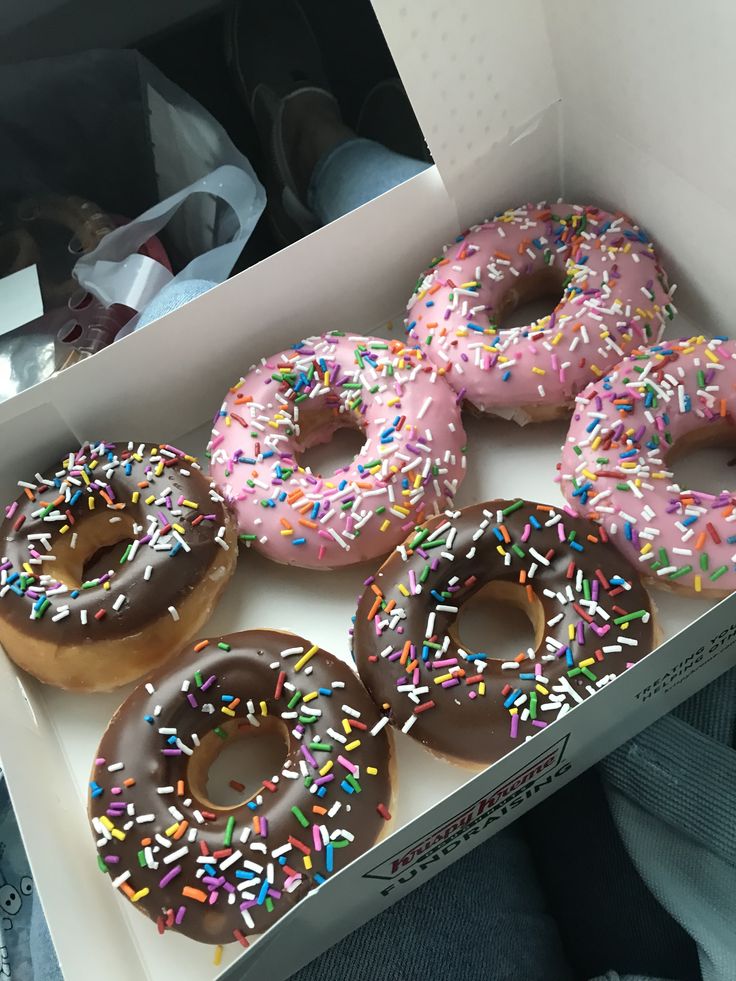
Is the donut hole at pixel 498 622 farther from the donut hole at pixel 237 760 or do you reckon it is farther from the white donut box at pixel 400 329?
the donut hole at pixel 237 760

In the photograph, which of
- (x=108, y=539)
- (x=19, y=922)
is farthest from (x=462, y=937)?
(x=108, y=539)

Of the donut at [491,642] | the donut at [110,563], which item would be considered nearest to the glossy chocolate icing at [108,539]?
the donut at [110,563]

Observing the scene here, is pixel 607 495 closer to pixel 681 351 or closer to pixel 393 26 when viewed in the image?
pixel 681 351

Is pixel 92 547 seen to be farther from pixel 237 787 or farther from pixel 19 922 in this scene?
pixel 19 922

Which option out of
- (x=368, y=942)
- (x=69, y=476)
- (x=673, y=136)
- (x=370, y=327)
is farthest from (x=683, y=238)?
(x=368, y=942)

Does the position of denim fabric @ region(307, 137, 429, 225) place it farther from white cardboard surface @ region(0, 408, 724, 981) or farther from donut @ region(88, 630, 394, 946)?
donut @ region(88, 630, 394, 946)

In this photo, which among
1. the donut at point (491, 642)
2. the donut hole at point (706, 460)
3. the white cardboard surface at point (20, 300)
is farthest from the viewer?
the white cardboard surface at point (20, 300)
